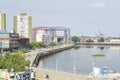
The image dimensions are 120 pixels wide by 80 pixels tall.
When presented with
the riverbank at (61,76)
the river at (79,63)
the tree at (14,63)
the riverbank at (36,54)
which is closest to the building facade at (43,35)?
the riverbank at (36,54)

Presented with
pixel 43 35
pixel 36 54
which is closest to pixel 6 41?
pixel 36 54

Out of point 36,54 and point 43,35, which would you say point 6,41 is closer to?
point 36,54

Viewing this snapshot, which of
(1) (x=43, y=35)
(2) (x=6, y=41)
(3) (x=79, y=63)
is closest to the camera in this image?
(3) (x=79, y=63)

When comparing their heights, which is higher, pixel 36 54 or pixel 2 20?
pixel 2 20

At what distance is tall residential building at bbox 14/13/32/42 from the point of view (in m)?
150

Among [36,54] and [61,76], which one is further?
[36,54]

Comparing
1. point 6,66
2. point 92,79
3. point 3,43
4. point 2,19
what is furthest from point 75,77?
point 2,19

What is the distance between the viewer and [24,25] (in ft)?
500

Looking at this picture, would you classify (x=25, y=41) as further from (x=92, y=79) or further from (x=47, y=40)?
(x=92, y=79)

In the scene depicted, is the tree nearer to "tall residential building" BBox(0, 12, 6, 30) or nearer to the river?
the river

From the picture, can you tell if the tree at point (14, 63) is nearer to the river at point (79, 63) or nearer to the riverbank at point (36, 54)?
the river at point (79, 63)

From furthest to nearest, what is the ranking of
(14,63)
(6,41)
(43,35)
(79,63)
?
(43,35)
(6,41)
(79,63)
(14,63)

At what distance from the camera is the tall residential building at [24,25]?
150500mm

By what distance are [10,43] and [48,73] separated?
7341 centimetres
